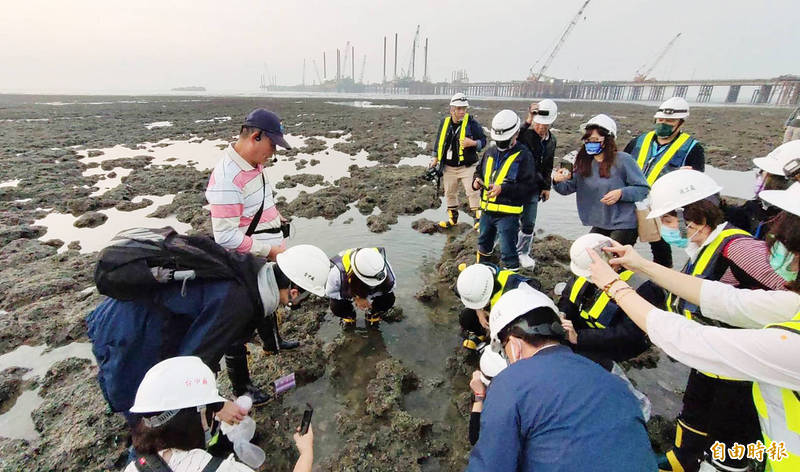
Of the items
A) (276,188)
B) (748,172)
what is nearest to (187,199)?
(276,188)

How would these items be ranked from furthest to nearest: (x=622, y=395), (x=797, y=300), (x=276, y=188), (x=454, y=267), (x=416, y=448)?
(x=276, y=188) < (x=454, y=267) < (x=416, y=448) < (x=797, y=300) < (x=622, y=395)

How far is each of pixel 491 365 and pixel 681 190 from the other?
184cm

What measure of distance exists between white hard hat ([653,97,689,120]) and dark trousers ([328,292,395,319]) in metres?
3.78

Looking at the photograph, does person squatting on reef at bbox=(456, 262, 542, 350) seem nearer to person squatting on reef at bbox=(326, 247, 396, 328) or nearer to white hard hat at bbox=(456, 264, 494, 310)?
white hard hat at bbox=(456, 264, 494, 310)

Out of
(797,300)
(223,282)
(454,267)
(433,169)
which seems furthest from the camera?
(433,169)

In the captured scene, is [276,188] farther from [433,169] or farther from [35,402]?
[35,402]

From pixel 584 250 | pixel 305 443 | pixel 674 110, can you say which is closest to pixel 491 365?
pixel 584 250

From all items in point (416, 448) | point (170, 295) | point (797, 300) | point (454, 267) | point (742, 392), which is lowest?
point (416, 448)

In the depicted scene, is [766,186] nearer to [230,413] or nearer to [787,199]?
[787,199]

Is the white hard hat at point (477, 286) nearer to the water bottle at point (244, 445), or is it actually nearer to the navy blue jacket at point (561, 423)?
the navy blue jacket at point (561, 423)

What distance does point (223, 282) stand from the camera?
7.70 feet

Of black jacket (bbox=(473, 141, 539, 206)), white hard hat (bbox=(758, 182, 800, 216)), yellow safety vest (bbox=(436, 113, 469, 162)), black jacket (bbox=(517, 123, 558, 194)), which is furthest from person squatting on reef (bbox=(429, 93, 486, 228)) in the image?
white hard hat (bbox=(758, 182, 800, 216))

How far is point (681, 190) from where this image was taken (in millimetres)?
2492

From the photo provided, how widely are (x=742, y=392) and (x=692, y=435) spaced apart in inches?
22.3
